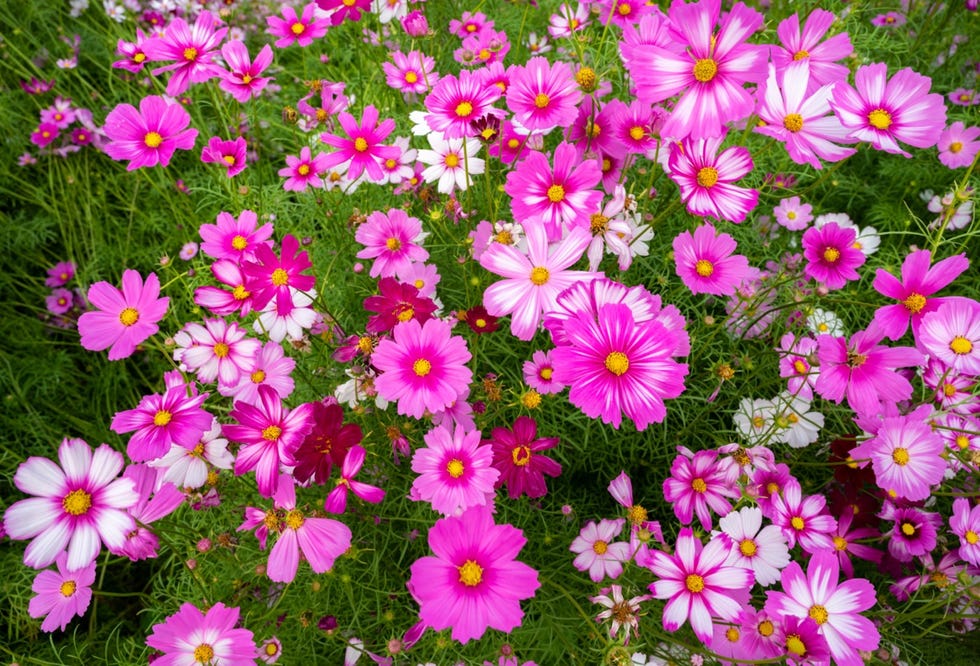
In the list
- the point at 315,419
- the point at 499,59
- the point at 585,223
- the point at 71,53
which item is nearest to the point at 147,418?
the point at 315,419

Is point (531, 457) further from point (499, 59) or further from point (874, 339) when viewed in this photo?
point (499, 59)

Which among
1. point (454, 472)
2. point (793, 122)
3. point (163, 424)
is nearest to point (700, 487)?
point (454, 472)

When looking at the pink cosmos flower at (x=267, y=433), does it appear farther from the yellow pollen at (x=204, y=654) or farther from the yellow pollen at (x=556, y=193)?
the yellow pollen at (x=556, y=193)

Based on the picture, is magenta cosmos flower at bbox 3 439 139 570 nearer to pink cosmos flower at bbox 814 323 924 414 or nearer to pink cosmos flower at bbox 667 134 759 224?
pink cosmos flower at bbox 667 134 759 224

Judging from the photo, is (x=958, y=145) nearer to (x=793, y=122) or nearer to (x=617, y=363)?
(x=793, y=122)

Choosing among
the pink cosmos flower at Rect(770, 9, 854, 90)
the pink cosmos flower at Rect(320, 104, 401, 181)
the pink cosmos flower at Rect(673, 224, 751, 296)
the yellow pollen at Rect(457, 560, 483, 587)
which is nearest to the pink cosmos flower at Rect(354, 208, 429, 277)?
the pink cosmos flower at Rect(320, 104, 401, 181)

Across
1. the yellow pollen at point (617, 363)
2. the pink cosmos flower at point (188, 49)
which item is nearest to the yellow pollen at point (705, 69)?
the yellow pollen at point (617, 363)
